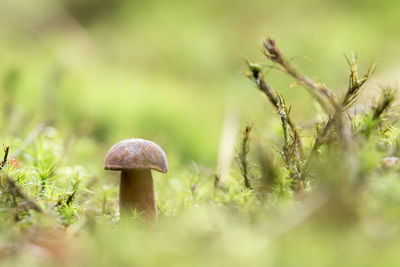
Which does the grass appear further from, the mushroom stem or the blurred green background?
the blurred green background

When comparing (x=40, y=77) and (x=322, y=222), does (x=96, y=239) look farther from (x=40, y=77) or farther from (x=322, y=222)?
(x=40, y=77)

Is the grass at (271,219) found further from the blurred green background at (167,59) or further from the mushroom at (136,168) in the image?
the blurred green background at (167,59)

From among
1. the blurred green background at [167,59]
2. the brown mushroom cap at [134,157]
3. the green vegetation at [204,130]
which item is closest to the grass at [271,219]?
the green vegetation at [204,130]

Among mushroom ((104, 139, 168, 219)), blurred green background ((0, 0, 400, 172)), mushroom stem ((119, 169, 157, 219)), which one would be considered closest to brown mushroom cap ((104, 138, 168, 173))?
mushroom ((104, 139, 168, 219))

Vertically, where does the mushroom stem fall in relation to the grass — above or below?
above

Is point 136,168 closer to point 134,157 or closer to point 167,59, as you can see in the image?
point 134,157

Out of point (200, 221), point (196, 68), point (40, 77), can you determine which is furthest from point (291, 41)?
point (200, 221)
